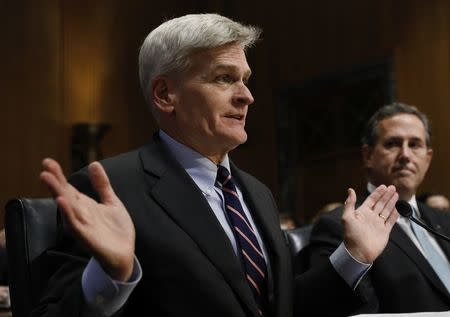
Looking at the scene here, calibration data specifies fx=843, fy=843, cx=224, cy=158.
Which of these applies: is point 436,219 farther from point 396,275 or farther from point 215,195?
point 215,195

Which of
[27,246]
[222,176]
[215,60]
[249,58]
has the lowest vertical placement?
[249,58]

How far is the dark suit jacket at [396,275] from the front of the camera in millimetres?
2746

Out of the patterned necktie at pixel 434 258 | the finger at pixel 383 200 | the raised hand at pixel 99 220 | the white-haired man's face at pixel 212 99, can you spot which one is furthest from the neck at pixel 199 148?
the patterned necktie at pixel 434 258

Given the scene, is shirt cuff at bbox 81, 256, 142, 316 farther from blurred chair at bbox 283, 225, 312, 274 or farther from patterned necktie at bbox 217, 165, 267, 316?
blurred chair at bbox 283, 225, 312, 274

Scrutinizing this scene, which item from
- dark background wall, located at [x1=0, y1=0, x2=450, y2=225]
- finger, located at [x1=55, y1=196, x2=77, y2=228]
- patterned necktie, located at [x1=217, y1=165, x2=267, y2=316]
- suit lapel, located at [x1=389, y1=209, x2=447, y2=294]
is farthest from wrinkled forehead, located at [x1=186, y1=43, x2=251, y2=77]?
dark background wall, located at [x1=0, y1=0, x2=450, y2=225]

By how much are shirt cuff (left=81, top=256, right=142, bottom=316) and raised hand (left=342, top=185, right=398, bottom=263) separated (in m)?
0.68

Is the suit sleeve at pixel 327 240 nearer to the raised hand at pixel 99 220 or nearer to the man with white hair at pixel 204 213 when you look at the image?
the man with white hair at pixel 204 213

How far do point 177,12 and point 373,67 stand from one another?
83.0 inches

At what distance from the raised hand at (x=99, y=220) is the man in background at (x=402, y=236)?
82cm

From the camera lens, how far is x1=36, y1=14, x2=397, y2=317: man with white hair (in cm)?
190

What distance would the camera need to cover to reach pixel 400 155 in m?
3.29

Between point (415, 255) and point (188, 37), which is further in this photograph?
point (415, 255)

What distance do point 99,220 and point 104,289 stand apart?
15 cm

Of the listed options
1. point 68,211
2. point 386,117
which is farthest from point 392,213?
point 386,117
